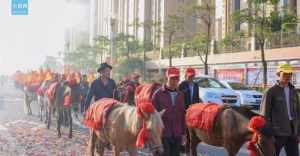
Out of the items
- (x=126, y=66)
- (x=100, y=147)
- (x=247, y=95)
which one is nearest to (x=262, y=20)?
(x=247, y=95)

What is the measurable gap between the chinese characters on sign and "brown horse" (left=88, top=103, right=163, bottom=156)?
19.6 meters

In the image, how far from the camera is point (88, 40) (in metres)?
173

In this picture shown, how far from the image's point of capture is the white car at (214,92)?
22.1m

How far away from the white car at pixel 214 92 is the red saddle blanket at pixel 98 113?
12612mm

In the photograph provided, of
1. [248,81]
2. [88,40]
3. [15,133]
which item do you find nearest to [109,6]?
[88,40]

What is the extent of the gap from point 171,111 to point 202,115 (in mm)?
2139

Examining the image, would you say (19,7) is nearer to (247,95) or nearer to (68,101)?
(247,95)

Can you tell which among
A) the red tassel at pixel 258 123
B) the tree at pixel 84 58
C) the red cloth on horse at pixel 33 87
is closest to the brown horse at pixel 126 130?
the red tassel at pixel 258 123

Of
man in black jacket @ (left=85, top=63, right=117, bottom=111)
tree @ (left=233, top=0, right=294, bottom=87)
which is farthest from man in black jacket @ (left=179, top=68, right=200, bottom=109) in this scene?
tree @ (left=233, top=0, right=294, bottom=87)

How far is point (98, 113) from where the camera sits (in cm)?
892

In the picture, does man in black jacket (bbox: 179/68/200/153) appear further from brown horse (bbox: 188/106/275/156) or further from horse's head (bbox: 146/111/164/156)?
horse's head (bbox: 146/111/164/156)

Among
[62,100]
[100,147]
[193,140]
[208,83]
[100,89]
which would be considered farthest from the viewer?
[208,83]

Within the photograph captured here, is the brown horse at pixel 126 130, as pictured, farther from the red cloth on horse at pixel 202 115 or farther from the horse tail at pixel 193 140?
the horse tail at pixel 193 140

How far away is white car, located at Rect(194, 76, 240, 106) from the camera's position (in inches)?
868
